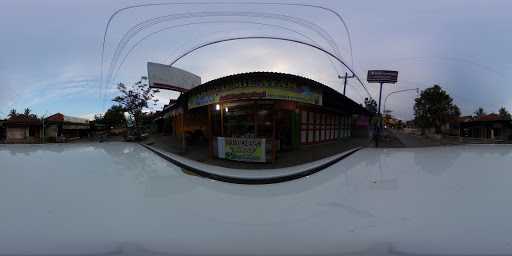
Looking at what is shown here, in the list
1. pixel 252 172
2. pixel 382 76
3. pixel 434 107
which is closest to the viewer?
pixel 252 172

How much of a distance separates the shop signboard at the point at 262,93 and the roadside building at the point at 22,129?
15652mm

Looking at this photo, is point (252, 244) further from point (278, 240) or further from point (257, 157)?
point (257, 157)

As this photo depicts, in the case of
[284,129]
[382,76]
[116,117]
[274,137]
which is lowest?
[274,137]

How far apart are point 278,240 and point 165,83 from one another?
21.5 feet

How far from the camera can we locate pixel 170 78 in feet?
23.5

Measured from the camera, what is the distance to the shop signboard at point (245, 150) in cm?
494

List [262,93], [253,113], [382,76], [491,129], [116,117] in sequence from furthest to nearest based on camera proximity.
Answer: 1. [116,117]
2. [491,129]
3. [382,76]
4. [253,113]
5. [262,93]

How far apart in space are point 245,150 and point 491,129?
10.7 metres

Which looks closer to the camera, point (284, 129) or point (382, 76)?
point (284, 129)

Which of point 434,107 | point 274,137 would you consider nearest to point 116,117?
point 274,137

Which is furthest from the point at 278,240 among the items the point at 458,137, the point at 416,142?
the point at 458,137

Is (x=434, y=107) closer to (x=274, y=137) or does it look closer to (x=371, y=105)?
(x=274, y=137)

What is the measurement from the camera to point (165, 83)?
7.43 metres

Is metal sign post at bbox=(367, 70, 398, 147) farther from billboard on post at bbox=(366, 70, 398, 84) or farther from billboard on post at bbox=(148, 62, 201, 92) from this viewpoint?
billboard on post at bbox=(148, 62, 201, 92)
